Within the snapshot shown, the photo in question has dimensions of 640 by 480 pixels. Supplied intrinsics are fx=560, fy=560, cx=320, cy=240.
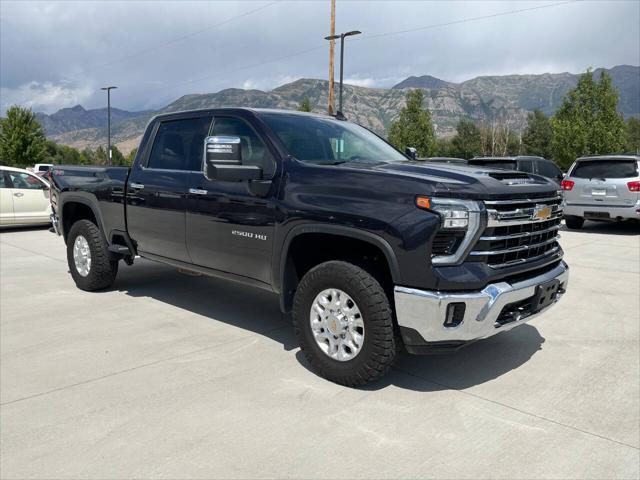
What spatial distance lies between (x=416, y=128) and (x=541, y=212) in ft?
114

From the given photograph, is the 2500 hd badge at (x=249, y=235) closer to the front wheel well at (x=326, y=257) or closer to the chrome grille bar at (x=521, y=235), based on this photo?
the front wheel well at (x=326, y=257)

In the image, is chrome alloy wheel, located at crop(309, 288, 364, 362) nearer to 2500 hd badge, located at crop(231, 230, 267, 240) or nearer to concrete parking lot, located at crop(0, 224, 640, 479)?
concrete parking lot, located at crop(0, 224, 640, 479)

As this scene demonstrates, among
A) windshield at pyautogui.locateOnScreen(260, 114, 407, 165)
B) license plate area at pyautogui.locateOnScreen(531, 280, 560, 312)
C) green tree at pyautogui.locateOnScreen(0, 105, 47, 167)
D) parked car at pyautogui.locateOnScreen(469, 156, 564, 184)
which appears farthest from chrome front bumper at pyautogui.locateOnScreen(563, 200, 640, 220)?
green tree at pyautogui.locateOnScreen(0, 105, 47, 167)

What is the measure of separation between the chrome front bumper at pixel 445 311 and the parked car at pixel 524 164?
27.8ft

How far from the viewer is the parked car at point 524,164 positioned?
12602 millimetres

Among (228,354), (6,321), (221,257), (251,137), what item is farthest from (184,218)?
(6,321)

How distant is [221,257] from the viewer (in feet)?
15.3

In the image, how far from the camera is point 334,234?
373 centimetres

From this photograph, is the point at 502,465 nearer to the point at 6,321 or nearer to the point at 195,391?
the point at 195,391

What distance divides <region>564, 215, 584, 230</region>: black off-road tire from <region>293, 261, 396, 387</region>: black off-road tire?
10.8 meters

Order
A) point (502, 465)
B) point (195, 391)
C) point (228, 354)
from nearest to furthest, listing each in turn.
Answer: point (502, 465) < point (195, 391) < point (228, 354)

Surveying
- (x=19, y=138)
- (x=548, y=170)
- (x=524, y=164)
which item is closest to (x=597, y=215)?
(x=524, y=164)

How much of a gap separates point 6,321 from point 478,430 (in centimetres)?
443

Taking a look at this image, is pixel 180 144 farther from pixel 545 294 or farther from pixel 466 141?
pixel 466 141
